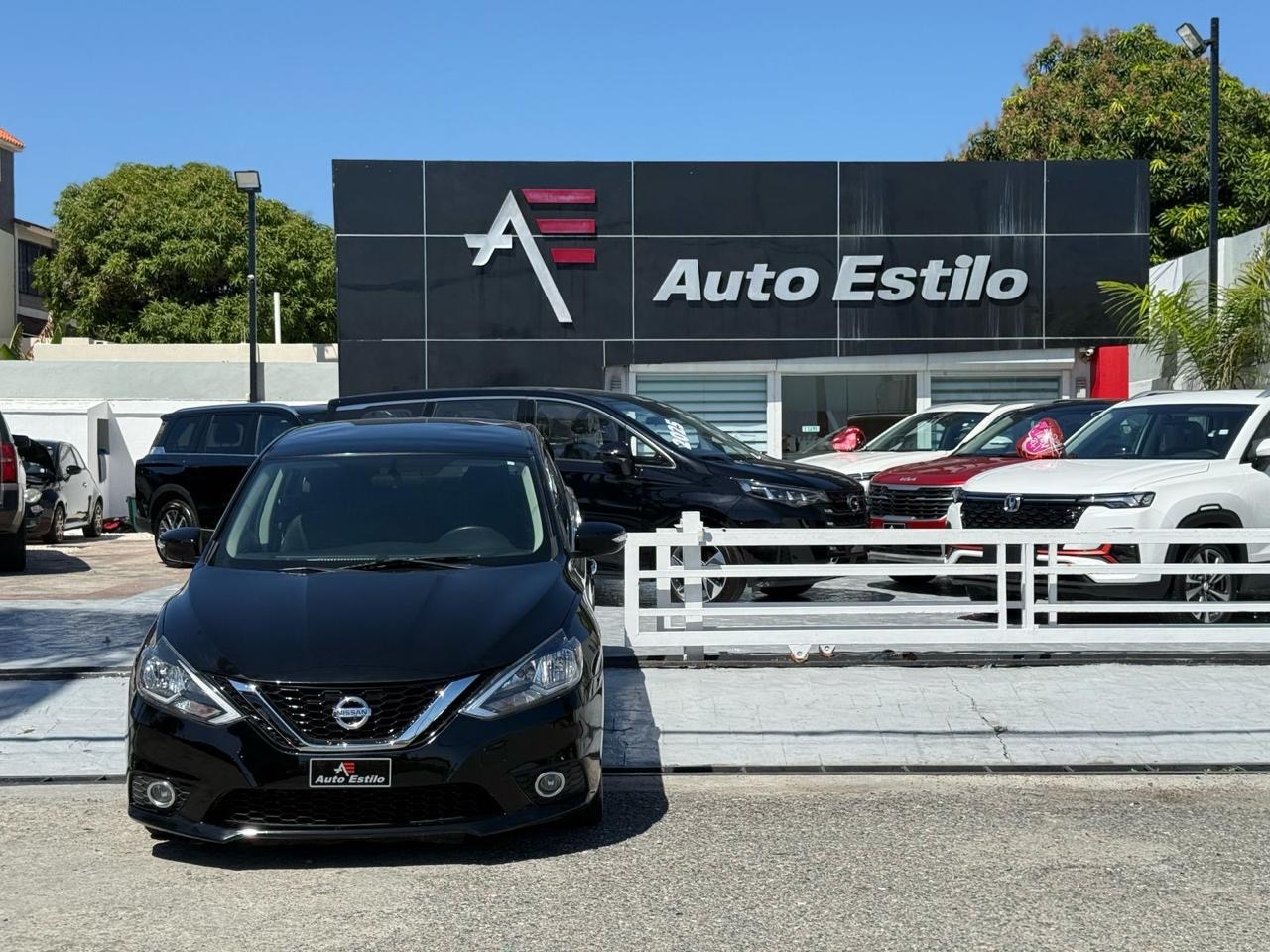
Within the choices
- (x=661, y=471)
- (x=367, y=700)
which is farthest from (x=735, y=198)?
(x=367, y=700)

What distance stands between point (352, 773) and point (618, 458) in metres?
7.25

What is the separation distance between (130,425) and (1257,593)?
2173cm

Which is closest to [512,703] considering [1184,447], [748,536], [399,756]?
[399,756]

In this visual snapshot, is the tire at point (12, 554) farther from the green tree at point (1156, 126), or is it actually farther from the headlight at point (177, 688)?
the green tree at point (1156, 126)

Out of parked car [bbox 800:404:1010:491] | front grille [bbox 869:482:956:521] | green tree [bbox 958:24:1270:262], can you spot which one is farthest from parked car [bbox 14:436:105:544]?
green tree [bbox 958:24:1270:262]

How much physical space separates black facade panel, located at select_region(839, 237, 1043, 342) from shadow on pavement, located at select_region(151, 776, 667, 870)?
1816 centimetres

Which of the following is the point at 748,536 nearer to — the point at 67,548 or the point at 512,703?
the point at 512,703

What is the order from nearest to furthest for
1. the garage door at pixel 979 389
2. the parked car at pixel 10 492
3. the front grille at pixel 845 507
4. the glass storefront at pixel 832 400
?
the front grille at pixel 845 507 → the parked car at pixel 10 492 → the glass storefront at pixel 832 400 → the garage door at pixel 979 389

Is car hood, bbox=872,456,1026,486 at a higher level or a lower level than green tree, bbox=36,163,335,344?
lower

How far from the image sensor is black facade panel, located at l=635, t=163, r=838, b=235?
23.6 m

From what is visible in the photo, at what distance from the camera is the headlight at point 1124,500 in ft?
37.8

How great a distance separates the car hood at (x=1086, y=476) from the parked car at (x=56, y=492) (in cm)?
1374

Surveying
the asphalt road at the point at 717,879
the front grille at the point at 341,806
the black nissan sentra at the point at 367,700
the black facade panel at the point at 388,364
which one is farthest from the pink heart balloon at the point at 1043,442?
the black facade panel at the point at 388,364

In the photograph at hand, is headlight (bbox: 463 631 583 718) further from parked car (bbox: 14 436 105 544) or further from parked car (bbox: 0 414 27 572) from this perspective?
parked car (bbox: 14 436 105 544)
